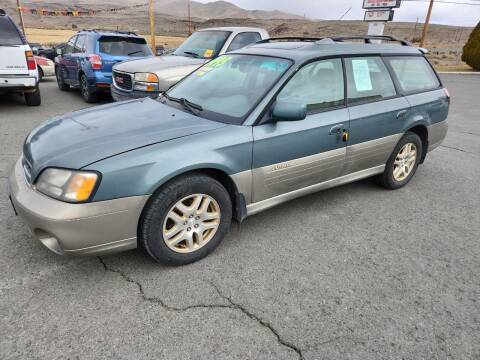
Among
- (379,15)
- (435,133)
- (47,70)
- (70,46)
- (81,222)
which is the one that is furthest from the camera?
(379,15)

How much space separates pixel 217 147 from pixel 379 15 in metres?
15.3

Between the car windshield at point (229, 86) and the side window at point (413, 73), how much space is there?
154 cm

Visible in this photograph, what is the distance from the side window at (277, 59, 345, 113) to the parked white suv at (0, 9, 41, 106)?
606 centimetres

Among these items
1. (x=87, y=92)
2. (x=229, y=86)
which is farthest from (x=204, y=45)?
(x=229, y=86)

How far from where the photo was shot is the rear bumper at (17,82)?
680cm

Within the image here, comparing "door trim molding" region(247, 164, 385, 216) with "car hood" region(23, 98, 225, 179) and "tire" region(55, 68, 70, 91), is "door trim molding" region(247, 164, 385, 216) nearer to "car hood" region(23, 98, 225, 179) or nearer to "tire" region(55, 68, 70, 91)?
"car hood" region(23, 98, 225, 179)

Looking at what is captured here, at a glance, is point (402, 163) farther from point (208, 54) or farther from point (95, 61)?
point (95, 61)

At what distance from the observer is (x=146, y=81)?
6199 mm

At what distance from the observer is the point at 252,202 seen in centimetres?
300

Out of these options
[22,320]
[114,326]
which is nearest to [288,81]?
[114,326]

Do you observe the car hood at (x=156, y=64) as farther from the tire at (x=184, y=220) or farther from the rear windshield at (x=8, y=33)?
the tire at (x=184, y=220)

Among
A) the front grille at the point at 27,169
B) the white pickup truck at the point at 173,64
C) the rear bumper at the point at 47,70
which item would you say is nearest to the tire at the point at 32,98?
the white pickup truck at the point at 173,64

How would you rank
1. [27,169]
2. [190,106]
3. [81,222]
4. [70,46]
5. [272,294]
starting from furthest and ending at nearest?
[70,46] → [190,106] → [27,169] → [272,294] → [81,222]

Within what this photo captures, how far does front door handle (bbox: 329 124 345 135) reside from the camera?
330cm
